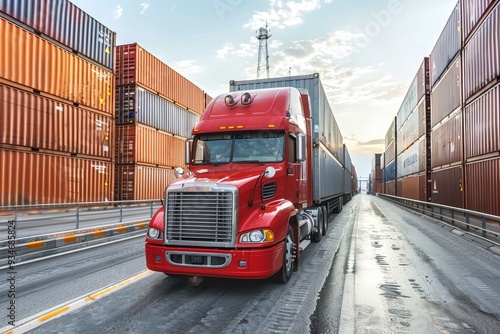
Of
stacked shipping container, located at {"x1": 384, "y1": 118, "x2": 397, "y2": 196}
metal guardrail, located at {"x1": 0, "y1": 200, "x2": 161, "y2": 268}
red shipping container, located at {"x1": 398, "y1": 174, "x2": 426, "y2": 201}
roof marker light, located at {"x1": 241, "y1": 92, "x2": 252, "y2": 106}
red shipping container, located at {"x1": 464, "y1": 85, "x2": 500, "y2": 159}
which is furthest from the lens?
stacked shipping container, located at {"x1": 384, "y1": 118, "x2": 397, "y2": 196}

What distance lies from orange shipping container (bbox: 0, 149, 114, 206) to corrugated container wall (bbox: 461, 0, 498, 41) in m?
18.5

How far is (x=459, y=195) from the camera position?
617 inches

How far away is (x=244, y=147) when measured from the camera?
598 centimetres

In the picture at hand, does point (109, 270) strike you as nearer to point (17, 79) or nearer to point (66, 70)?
point (17, 79)

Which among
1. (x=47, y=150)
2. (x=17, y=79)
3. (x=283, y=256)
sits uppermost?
(x=17, y=79)

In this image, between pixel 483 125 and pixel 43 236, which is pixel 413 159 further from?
pixel 43 236

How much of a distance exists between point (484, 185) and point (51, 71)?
61.0 feet

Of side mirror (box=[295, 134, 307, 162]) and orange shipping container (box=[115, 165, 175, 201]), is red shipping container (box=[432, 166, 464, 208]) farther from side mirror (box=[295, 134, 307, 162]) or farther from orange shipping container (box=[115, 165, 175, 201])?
orange shipping container (box=[115, 165, 175, 201])

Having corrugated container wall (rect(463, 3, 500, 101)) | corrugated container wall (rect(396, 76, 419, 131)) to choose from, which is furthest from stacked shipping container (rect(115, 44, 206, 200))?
corrugated container wall (rect(396, 76, 419, 131))

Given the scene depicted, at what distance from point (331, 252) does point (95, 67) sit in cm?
1630

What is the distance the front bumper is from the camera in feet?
15.1

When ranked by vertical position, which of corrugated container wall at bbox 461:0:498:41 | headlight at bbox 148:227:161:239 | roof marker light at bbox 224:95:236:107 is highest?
corrugated container wall at bbox 461:0:498:41

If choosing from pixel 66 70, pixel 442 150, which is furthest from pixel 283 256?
pixel 442 150

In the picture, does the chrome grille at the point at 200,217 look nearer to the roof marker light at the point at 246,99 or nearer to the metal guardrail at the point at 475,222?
the roof marker light at the point at 246,99
